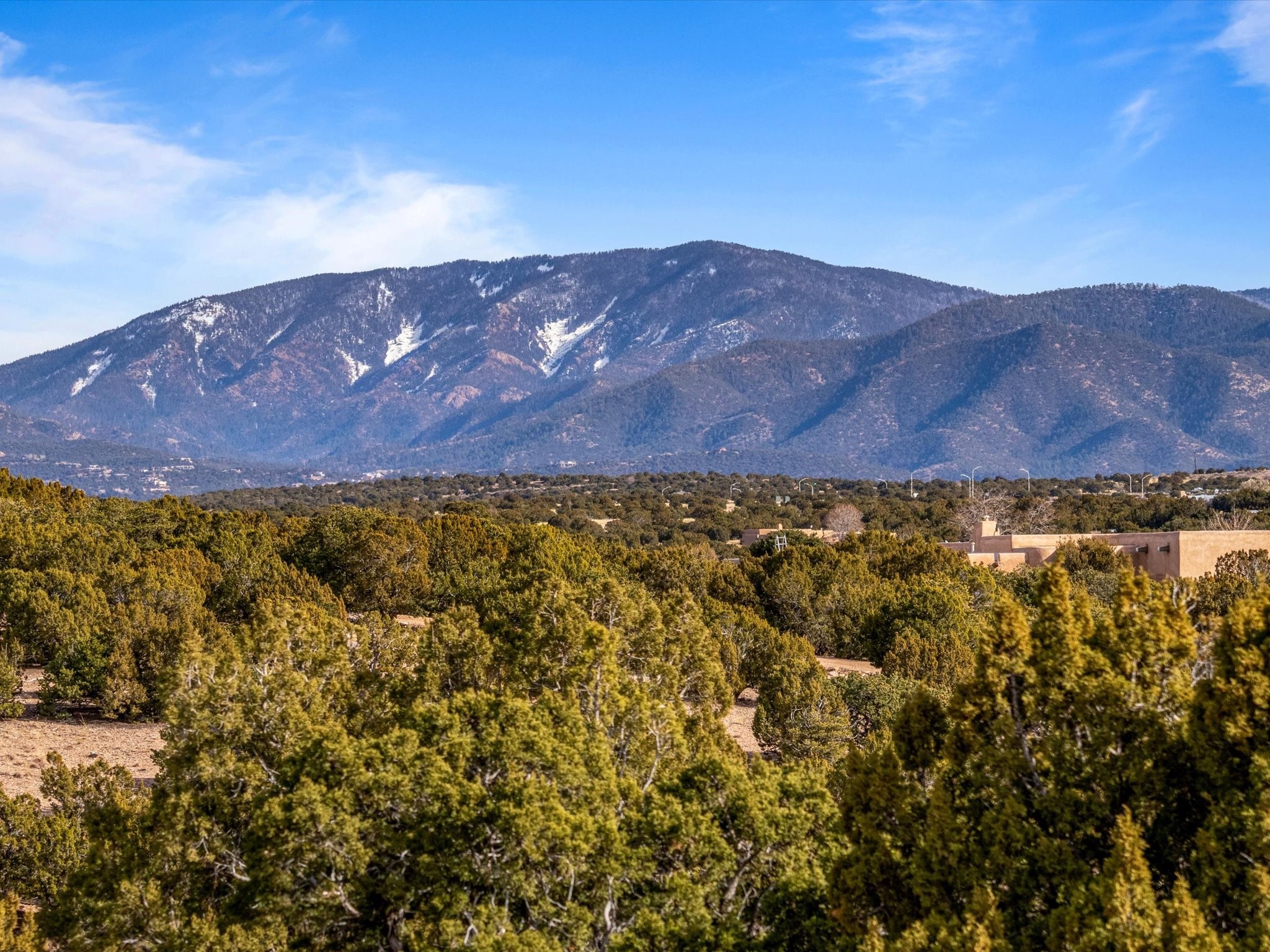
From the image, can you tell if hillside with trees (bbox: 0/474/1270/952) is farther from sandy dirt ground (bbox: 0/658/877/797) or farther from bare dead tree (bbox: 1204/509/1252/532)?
bare dead tree (bbox: 1204/509/1252/532)

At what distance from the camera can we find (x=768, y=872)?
40.9 feet

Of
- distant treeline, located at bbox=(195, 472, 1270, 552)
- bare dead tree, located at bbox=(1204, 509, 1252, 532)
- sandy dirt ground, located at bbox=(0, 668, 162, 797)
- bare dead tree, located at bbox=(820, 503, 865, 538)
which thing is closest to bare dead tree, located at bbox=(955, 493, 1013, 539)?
distant treeline, located at bbox=(195, 472, 1270, 552)

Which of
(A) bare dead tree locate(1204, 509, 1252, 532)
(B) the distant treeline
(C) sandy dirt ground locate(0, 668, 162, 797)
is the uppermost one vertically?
(B) the distant treeline

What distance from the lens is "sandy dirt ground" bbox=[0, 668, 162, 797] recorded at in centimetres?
2297

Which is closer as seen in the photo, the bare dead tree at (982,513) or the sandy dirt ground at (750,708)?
the sandy dirt ground at (750,708)

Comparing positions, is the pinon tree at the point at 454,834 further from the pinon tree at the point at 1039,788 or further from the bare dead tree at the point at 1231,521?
the bare dead tree at the point at 1231,521

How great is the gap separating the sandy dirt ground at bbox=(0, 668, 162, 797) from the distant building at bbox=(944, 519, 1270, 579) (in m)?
23.6

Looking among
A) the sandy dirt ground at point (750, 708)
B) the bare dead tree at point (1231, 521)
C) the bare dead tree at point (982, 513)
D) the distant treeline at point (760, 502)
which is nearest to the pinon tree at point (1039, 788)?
the sandy dirt ground at point (750, 708)

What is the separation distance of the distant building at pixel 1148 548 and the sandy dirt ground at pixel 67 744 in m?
23.6

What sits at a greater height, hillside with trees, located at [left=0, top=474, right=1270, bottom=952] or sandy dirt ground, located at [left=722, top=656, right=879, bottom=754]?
hillside with trees, located at [left=0, top=474, right=1270, bottom=952]

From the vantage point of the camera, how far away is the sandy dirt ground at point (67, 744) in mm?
22969

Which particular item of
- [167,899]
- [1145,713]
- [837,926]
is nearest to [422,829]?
[167,899]

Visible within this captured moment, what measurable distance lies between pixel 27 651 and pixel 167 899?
64.6ft

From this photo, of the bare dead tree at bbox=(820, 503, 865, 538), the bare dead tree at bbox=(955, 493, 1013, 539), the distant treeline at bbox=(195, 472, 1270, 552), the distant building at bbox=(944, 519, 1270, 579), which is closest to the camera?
the distant building at bbox=(944, 519, 1270, 579)
